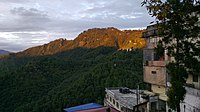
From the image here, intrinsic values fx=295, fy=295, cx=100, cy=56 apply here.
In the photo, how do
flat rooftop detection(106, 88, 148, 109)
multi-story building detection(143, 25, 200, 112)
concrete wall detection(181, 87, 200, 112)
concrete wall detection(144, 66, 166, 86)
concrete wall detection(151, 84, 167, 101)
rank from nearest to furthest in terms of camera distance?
concrete wall detection(181, 87, 200, 112) < multi-story building detection(143, 25, 200, 112) < concrete wall detection(144, 66, 166, 86) < concrete wall detection(151, 84, 167, 101) < flat rooftop detection(106, 88, 148, 109)

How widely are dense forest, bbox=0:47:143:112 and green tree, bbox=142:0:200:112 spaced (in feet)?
87.6

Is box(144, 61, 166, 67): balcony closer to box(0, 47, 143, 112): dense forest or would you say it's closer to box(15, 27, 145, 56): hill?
box(0, 47, 143, 112): dense forest

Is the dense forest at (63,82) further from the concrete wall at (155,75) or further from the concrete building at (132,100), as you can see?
the concrete wall at (155,75)

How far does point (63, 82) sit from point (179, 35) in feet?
193

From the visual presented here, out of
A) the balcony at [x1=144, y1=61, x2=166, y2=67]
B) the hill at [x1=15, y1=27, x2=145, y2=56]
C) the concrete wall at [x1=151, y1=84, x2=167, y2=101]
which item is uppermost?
the hill at [x1=15, y1=27, x2=145, y2=56]

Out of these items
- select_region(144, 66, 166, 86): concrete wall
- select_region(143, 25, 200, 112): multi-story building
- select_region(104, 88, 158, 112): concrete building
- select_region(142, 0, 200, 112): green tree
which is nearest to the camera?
select_region(142, 0, 200, 112): green tree

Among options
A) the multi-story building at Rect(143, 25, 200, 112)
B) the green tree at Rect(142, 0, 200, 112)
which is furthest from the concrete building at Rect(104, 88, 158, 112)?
the green tree at Rect(142, 0, 200, 112)

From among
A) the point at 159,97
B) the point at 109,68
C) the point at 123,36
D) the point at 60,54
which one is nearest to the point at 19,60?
the point at 60,54

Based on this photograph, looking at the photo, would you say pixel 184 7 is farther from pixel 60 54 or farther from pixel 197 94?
pixel 60 54

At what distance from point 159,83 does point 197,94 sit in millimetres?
5296

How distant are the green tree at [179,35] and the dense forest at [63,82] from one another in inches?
1051

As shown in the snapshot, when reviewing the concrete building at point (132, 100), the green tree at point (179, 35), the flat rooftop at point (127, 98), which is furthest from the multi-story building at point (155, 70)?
the green tree at point (179, 35)

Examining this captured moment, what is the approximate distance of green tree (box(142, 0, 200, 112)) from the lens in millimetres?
9195

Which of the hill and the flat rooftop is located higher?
the hill
